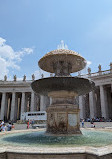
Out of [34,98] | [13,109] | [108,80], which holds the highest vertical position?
[108,80]

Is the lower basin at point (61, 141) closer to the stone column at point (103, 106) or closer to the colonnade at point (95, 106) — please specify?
the stone column at point (103, 106)

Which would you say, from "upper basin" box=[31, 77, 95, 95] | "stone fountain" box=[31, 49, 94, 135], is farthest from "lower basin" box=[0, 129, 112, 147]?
"upper basin" box=[31, 77, 95, 95]

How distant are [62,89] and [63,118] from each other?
210 centimetres

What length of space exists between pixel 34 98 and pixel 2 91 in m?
12.6

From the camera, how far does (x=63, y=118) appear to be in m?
10.4

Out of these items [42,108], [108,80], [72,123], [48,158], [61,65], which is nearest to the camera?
[48,158]

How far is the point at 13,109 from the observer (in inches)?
2243

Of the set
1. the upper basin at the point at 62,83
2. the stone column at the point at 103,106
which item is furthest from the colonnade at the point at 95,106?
the upper basin at the point at 62,83

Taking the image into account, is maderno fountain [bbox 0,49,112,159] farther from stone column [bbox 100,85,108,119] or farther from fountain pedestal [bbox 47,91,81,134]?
stone column [bbox 100,85,108,119]

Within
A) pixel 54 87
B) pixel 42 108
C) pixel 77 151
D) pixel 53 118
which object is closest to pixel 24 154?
pixel 77 151

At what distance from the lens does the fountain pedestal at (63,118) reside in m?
10.3

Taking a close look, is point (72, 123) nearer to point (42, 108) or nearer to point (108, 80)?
point (108, 80)

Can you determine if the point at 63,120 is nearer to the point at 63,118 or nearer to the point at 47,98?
the point at 63,118

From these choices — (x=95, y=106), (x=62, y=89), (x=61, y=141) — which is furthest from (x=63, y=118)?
(x=95, y=106)
